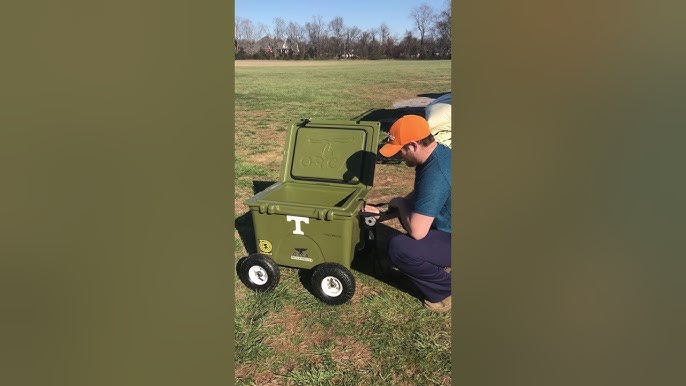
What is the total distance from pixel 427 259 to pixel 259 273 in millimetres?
1227

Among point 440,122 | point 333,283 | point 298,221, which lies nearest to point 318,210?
point 298,221

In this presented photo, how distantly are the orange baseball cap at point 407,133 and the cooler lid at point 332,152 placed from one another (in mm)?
979

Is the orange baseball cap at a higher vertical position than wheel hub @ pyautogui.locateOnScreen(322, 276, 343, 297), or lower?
higher

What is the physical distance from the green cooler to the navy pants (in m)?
0.37

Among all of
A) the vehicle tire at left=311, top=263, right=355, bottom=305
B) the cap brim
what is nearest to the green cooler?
the vehicle tire at left=311, top=263, right=355, bottom=305

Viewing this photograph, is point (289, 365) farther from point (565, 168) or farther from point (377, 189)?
point (377, 189)

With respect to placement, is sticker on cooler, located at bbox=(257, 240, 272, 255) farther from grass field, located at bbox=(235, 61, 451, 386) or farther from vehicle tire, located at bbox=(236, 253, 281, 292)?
grass field, located at bbox=(235, 61, 451, 386)

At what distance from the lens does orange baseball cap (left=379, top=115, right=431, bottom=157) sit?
9.00 feet

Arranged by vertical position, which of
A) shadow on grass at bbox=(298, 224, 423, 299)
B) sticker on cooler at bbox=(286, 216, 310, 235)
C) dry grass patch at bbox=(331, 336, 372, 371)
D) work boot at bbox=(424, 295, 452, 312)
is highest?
sticker on cooler at bbox=(286, 216, 310, 235)

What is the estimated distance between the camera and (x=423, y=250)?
294 centimetres

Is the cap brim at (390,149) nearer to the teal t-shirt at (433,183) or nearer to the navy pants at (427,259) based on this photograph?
the teal t-shirt at (433,183)

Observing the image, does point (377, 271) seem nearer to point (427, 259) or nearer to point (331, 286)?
point (331, 286)

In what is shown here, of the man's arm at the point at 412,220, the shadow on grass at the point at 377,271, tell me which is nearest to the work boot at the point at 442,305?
the shadow on grass at the point at 377,271

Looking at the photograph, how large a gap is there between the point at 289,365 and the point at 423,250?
1073 millimetres
